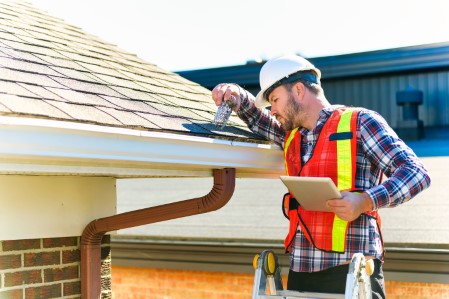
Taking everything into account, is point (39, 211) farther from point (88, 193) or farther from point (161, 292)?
point (161, 292)

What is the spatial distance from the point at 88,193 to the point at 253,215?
12.8ft

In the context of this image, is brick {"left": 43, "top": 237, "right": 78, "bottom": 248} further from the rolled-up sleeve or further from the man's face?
the rolled-up sleeve

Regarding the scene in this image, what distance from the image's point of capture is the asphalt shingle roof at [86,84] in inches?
138

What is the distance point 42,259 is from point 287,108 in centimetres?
155

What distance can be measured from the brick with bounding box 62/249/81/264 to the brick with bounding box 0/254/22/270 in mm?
333

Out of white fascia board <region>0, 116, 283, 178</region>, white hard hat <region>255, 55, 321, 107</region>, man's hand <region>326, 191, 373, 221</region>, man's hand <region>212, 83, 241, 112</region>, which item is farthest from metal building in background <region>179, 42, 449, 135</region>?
man's hand <region>326, 191, 373, 221</region>

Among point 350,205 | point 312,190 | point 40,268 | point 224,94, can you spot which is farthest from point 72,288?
point 350,205

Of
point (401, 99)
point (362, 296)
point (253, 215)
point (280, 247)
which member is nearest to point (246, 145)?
point (362, 296)

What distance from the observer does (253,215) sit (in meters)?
8.45

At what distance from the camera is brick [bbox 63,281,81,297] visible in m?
4.55

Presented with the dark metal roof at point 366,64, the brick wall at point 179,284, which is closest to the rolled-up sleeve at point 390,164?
the brick wall at point 179,284

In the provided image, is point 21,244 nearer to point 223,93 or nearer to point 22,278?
point 22,278

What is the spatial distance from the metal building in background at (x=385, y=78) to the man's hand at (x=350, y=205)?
30.2 ft

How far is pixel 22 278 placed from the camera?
4281 millimetres
